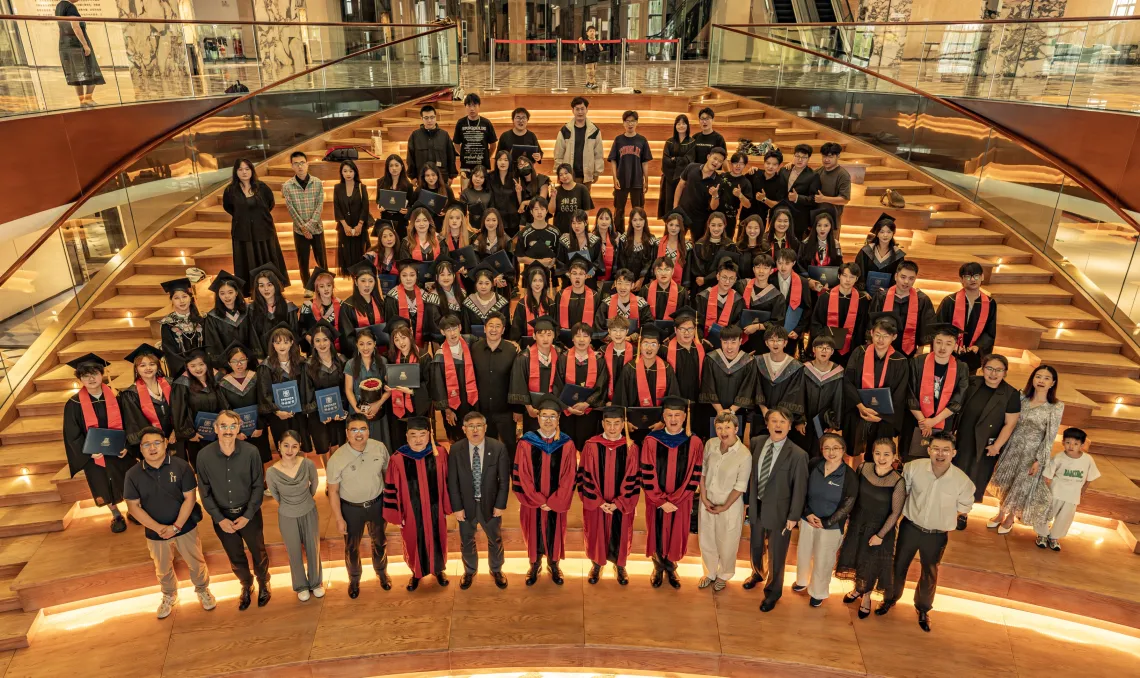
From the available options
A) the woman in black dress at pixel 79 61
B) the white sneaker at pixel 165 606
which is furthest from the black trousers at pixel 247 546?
the woman in black dress at pixel 79 61

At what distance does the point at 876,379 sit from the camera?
522 centimetres

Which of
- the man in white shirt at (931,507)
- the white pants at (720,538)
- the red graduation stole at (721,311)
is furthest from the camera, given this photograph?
the red graduation stole at (721,311)

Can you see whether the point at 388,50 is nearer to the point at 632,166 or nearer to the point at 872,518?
the point at 632,166

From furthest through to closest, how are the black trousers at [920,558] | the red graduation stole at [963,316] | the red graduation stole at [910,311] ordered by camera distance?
the red graduation stole at [910,311], the red graduation stole at [963,316], the black trousers at [920,558]

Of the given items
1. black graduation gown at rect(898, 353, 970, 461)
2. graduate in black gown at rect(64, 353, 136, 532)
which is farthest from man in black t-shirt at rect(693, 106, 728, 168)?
graduate in black gown at rect(64, 353, 136, 532)

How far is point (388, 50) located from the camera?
35.7 ft

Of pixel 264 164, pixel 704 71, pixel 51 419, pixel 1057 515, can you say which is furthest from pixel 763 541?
pixel 704 71

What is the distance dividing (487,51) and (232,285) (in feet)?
47.8

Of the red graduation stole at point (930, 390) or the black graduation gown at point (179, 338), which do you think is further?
the black graduation gown at point (179, 338)

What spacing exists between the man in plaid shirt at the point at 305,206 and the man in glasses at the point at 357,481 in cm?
248

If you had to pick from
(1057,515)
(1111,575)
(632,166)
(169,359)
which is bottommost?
(1111,575)

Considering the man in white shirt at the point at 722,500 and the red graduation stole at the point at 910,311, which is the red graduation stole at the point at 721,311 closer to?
the man in white shirt at the point at 722,500

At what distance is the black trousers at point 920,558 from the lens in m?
4.76

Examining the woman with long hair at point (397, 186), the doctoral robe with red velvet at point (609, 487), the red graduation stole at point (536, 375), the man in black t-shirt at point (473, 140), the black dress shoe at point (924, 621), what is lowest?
the black dress shoe at point (924, 621)
